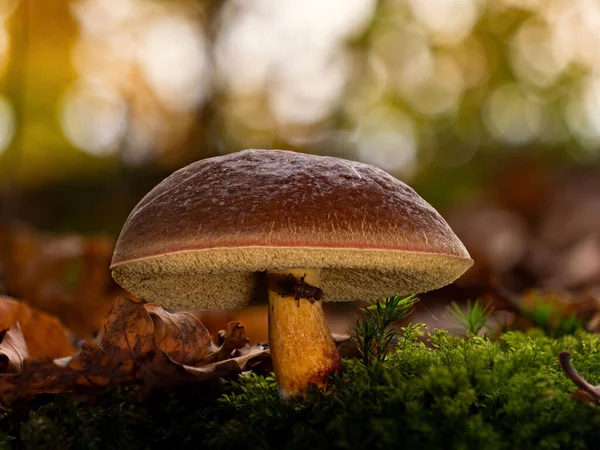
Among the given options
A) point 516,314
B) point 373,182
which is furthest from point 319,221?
point 516,314

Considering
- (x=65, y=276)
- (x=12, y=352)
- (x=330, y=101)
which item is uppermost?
(x=330, y=101)

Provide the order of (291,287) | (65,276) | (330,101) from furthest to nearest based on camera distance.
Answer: (330,101) < (65,276) < (291,287)

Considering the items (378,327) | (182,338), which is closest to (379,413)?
(378,327)

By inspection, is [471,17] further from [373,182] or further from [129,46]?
[373,182]

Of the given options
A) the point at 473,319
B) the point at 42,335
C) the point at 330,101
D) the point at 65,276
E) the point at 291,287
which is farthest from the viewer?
the point at 330,101

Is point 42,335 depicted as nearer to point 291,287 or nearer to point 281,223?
point 291,287

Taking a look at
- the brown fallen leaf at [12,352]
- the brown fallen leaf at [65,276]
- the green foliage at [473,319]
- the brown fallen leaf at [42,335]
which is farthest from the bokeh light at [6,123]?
the green foliage at [473,319]
